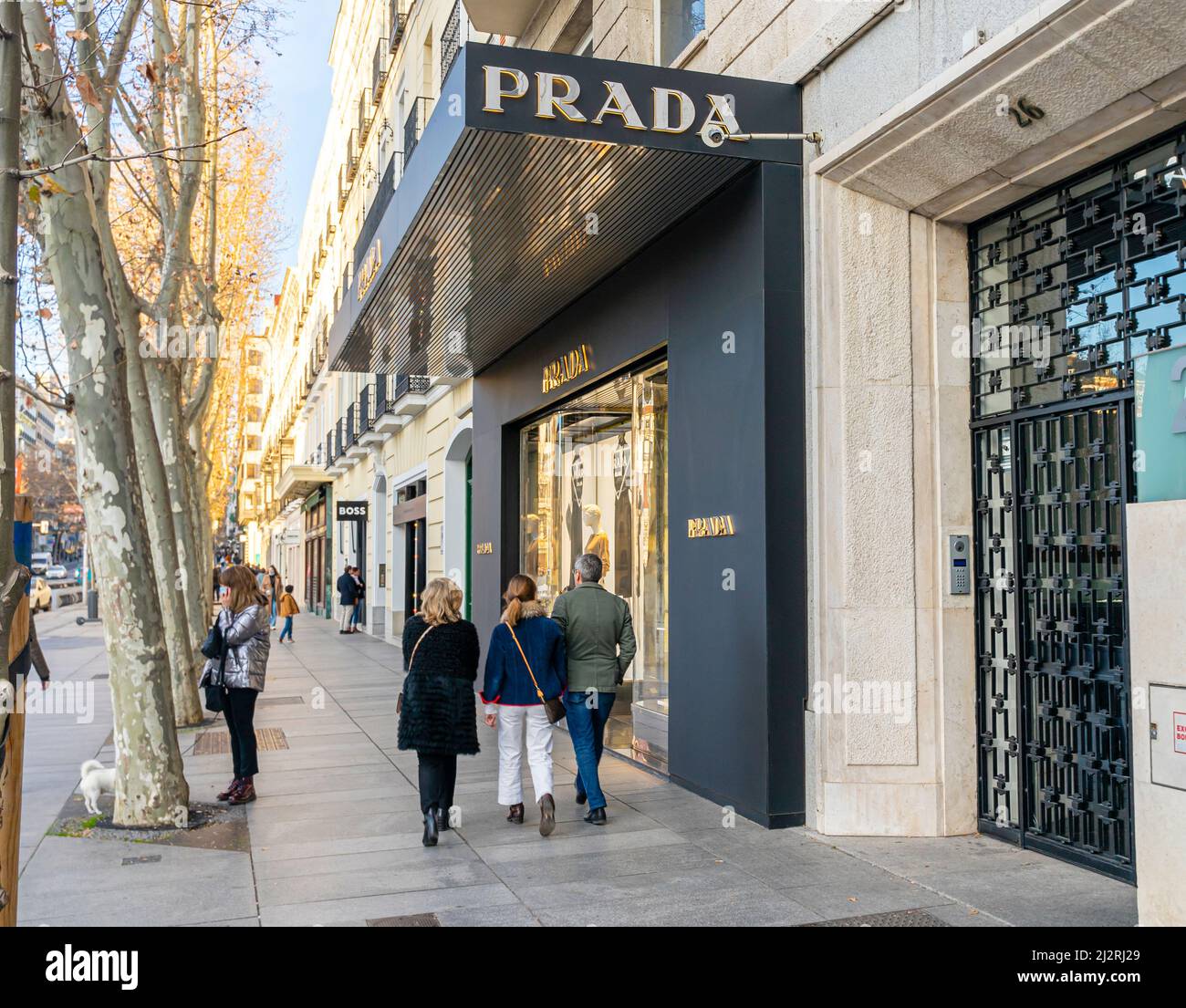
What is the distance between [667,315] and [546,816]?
415 cm

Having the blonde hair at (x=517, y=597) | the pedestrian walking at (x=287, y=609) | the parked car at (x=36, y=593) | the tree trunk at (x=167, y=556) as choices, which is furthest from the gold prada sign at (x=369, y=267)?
the pedestrian walking at (x=287, y=609)

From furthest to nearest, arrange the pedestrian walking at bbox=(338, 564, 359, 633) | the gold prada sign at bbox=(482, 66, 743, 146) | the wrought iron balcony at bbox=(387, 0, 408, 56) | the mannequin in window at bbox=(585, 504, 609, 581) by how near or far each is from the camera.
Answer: the pedestrian walking at bbox=(338, 564, 359, 633), the wrought iron balcony at bbox=(387, 0, 408, 56), the mannequin in window at bbox=(585, 504, 609, 581), the gold prada sign at bbox=(482, 66, 743, 146)

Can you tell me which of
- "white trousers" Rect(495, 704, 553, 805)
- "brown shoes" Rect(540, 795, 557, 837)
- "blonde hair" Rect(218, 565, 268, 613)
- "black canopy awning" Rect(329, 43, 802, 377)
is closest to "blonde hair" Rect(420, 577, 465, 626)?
"white trousers" Rect(495, 704, 553, 805)

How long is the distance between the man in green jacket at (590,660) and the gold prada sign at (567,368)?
12.3ft

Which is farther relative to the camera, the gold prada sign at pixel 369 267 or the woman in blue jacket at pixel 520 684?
the gold prada sign at pixel 369 267

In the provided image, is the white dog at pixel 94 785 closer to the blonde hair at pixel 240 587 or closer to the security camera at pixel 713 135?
the blonde hair at pixel 240 587

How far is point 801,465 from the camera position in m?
7.08

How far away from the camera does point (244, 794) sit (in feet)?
25.8

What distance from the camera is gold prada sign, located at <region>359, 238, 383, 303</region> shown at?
1065cm

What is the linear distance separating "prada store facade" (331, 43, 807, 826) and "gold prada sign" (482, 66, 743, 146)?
1 centimetres

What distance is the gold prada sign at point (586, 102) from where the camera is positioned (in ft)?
21.4

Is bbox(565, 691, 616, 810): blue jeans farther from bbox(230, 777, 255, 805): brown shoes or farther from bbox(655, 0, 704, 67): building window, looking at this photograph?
bbox(655, 0, 704, 67): building window

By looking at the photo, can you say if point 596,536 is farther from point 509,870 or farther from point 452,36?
point 452,36

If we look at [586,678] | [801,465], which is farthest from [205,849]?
[801,465]
